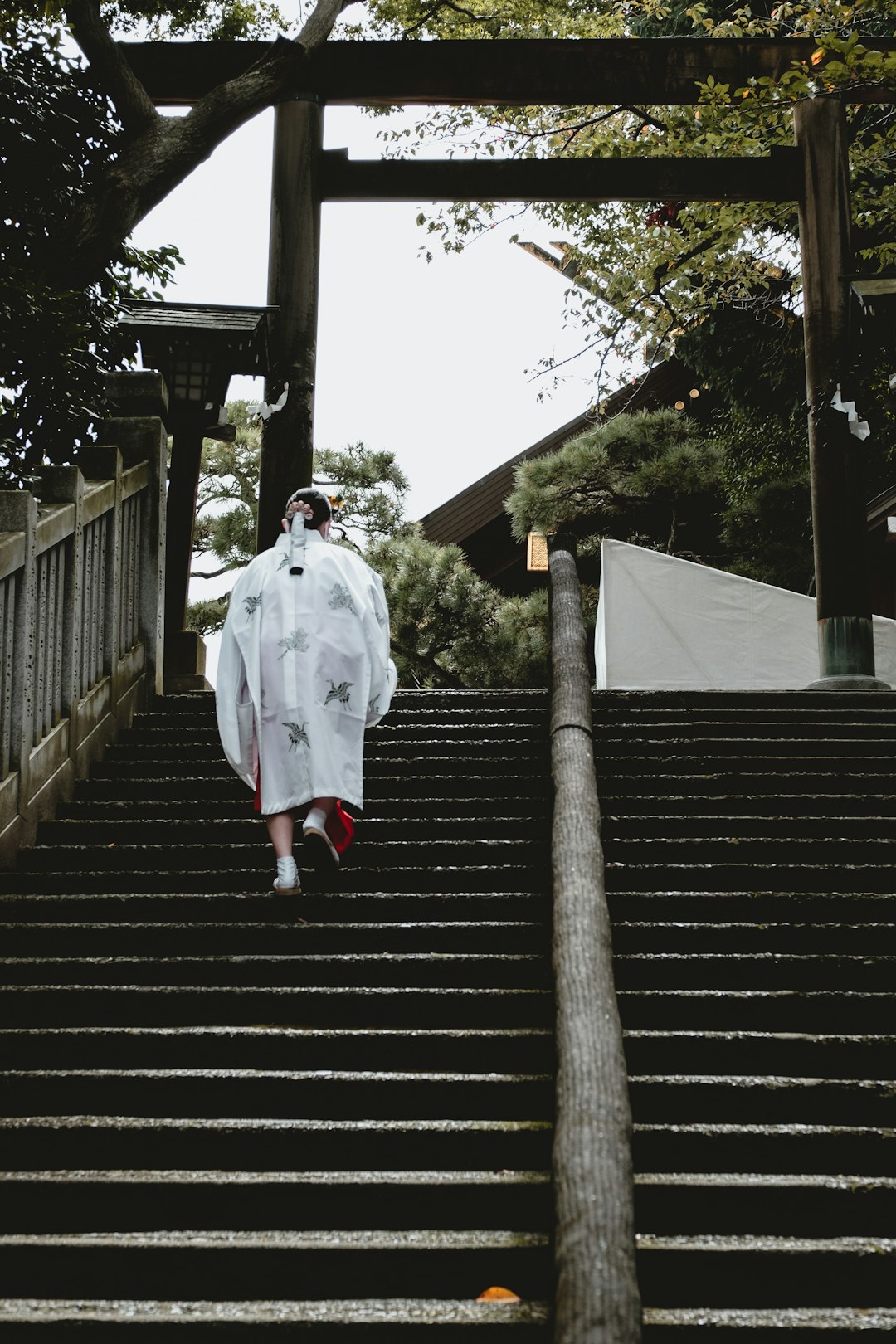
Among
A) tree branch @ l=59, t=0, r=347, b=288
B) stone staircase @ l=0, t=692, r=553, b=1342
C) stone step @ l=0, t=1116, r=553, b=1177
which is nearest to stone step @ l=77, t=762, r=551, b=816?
stone staircase @ l=0, t=692, r=553, b=1342

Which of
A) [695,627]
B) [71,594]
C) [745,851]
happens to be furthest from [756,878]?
[695,627]

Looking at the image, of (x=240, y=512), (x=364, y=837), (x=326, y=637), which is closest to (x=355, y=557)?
(x=326, y=637)

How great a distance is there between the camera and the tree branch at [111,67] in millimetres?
8719

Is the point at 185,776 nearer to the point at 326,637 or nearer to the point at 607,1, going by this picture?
the point at 326,637

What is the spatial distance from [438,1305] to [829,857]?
9.16ft

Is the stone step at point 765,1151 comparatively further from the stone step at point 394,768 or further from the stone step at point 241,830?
the stone step at point 394,768

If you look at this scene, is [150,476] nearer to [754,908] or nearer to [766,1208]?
[754,908]

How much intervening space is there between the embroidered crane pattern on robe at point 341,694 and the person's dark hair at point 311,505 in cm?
69

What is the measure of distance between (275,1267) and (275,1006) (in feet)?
3.49

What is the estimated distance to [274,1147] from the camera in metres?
3.17

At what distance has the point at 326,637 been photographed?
4746 mm

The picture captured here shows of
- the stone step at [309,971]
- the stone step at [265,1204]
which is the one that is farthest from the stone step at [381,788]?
the stone step at [265,1204]

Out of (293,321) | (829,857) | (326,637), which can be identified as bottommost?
(829,857)

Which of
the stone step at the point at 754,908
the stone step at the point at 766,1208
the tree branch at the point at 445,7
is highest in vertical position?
the tree branch at the point at 445,7
